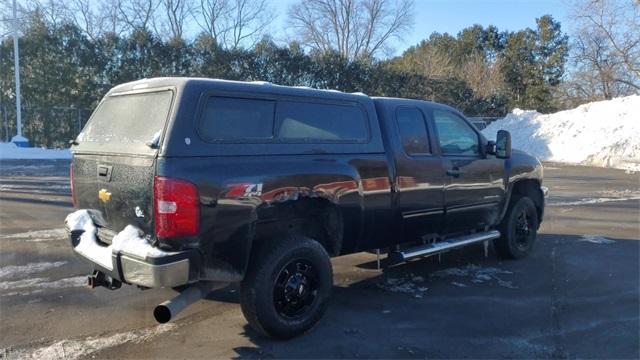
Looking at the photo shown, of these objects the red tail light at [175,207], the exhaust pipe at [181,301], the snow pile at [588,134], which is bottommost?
the exhaust pipe at [181,301]

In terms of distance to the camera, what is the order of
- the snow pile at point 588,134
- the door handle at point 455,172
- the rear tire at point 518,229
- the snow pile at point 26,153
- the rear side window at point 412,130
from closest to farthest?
the rear side window at point 412,130 < the door handle at point 455,172 < the rear tire at point 518,229 < the snow pile at point 26,153 < the snow pile at point 588,134

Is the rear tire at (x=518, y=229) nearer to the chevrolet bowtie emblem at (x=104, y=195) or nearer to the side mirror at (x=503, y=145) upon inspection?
the side mirror at (x=503, y=145)

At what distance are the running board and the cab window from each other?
3.20 feet

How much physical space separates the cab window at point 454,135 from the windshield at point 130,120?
3.15 m

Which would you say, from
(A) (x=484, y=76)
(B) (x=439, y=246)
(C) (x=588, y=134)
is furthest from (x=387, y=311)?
(A) (x=484, y=76)

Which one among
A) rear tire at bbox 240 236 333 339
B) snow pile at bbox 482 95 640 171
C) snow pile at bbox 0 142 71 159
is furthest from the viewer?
snow pile at bbox 482 95 640 171

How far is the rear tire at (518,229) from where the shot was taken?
6938mm

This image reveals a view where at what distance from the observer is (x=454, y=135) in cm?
632

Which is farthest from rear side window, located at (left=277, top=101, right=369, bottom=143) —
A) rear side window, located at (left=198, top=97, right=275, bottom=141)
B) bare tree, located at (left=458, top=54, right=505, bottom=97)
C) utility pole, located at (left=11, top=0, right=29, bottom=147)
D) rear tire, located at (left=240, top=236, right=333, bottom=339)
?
bare tree, located at (left=458, top=54, right=505, bottom=97)

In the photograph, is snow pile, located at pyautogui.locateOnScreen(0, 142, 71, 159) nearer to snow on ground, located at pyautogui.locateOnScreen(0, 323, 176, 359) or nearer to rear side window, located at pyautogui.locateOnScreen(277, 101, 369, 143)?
snow on ground, located at pyautogui.locateOnScreen(0, 323, 176, 359)

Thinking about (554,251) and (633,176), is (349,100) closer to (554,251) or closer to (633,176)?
(554,251)

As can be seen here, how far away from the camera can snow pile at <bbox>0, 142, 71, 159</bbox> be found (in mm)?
20453

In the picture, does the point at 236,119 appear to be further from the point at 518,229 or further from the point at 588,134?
the point at 588,134

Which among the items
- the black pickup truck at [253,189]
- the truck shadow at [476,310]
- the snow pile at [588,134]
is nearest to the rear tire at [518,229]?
the truck shadow at [476,310]
